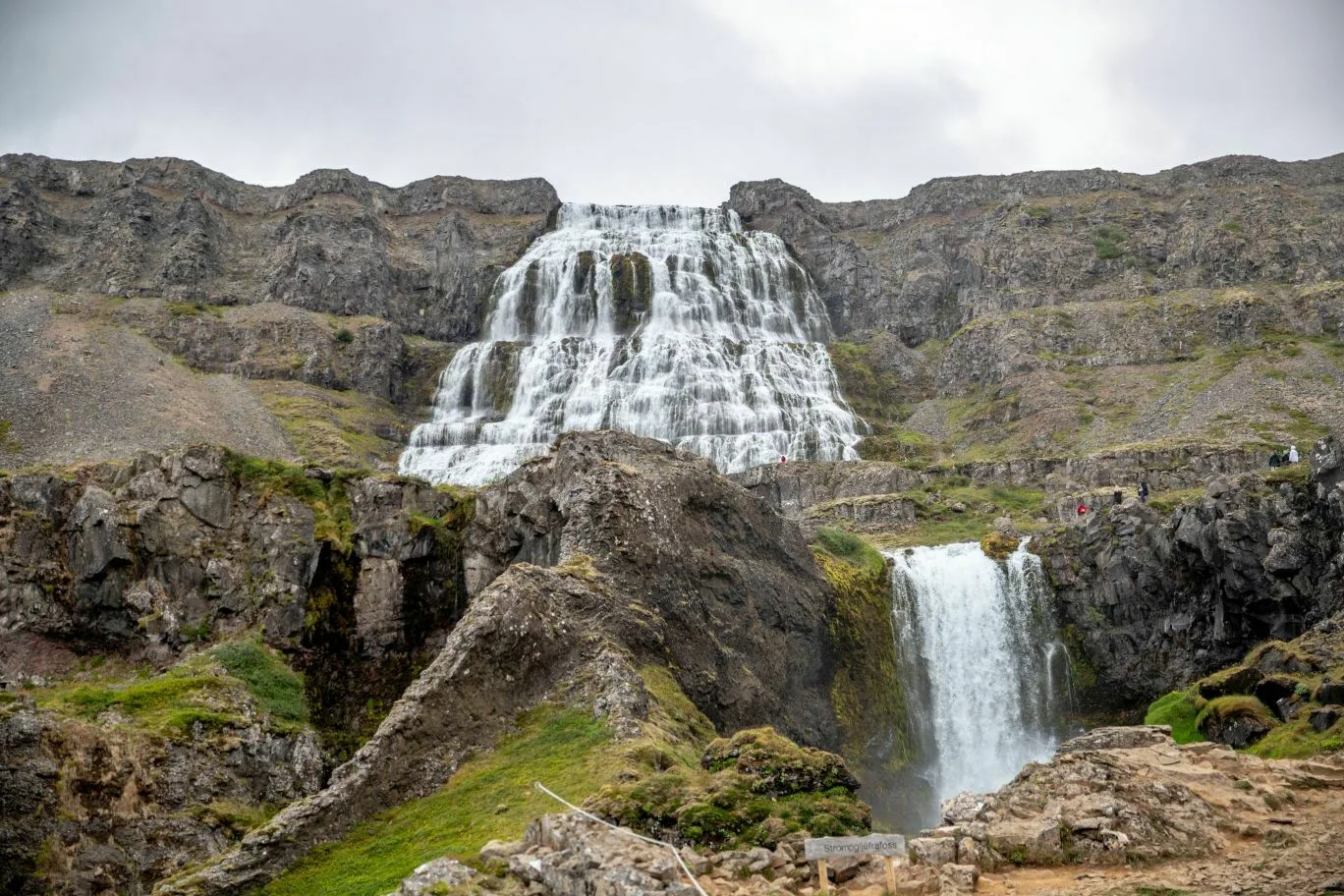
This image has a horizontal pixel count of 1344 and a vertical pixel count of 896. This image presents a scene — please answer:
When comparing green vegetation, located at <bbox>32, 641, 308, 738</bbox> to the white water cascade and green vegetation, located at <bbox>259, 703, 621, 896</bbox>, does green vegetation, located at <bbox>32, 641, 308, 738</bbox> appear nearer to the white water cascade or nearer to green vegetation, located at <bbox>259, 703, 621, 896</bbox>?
green vegetation, located at <bbox>259, 703, 621, 896</bbox>

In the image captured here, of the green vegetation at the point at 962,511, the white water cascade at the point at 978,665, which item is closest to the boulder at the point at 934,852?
the white water cascade at the point at 978,665

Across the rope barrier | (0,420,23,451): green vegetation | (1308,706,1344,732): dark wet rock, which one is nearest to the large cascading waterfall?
(0,420,23,451): green vegetation

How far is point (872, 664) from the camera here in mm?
35250

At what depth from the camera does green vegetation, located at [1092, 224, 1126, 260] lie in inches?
3814

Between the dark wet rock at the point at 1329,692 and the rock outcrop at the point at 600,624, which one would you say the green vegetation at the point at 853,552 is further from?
the dark wet rock at the point at 1329,692

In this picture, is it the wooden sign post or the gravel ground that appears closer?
the wooden sign post

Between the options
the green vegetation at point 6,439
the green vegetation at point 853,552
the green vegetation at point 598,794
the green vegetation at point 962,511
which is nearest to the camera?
the green vegetation at point 598,794

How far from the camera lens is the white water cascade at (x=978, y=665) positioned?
36812 millimetres

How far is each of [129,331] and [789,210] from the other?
68770 mm

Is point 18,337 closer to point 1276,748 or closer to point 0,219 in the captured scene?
point 0,219

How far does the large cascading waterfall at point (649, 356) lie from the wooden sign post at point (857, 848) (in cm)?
5421

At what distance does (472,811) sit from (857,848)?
9.11 meters

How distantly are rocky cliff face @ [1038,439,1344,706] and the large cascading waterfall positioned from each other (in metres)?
29.2

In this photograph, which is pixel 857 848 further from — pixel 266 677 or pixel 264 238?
pixel 264 238
